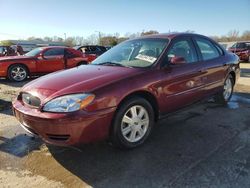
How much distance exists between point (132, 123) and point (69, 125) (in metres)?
0.96

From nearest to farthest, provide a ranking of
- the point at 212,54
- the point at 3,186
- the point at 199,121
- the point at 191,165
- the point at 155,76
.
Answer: the point at 3,186, the point at 191,165, the point at 155,76, the point at 199,121, the point at 212,54

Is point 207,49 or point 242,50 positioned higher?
point 207,49

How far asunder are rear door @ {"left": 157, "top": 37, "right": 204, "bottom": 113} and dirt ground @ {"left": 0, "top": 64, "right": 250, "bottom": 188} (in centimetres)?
51

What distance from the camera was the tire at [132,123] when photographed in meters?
3.64

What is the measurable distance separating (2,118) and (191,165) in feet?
12.7

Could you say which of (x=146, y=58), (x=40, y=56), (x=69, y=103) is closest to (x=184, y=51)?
(x=146, y=58)

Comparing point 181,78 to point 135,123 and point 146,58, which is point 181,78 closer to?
point 146,58

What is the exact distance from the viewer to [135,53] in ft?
15.5

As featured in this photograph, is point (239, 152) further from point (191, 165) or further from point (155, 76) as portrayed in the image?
point (155, 76)

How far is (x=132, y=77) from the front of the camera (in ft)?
12.6

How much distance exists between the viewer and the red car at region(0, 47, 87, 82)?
11.0 m

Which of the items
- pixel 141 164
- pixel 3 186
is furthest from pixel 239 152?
pixel 3 186

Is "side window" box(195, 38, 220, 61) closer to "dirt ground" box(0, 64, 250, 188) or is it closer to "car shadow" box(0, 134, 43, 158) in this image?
"dirt ground" box(0, 64, 250, 188)

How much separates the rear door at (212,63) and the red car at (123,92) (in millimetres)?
20
